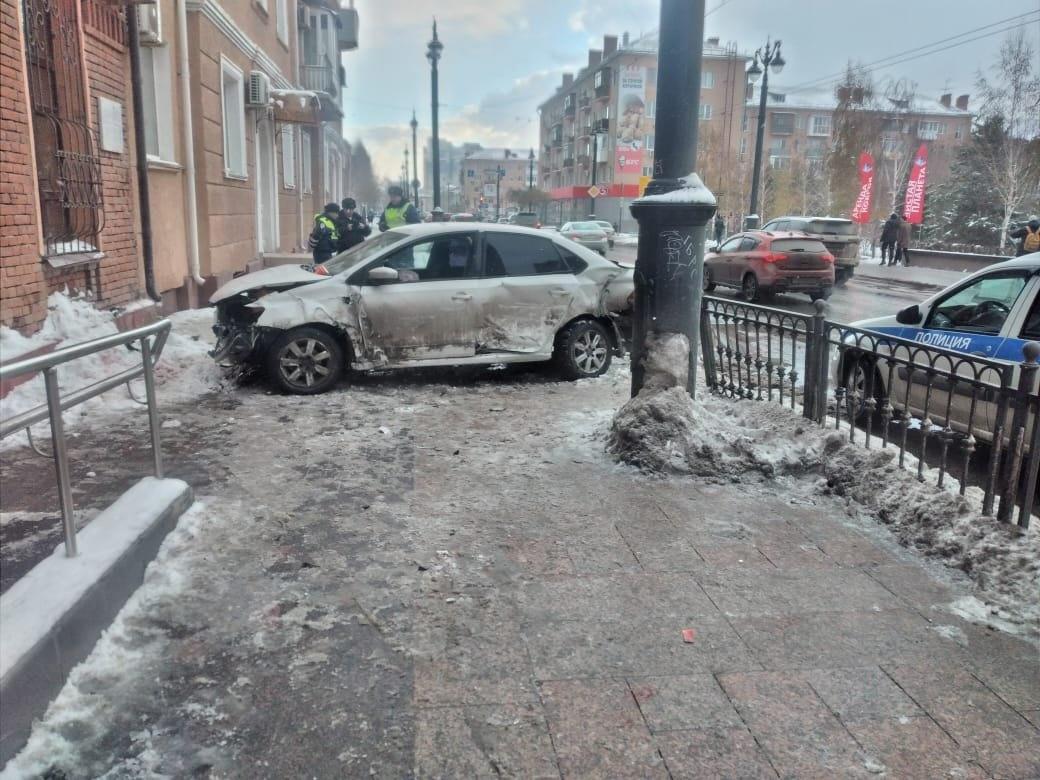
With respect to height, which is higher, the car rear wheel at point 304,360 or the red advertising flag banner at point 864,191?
the red advertising flag banner at point 864,191

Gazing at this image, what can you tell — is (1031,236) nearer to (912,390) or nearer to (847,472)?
(912,390)

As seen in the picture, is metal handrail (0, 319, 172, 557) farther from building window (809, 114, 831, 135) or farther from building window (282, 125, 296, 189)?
building window (809, 114, 831, 135)

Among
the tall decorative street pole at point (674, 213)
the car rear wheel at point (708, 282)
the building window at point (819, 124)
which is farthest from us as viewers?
A: the building window at point (819, 124)

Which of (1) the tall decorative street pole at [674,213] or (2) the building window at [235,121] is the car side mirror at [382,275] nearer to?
(1) the tall decorative street pole at [674,213]

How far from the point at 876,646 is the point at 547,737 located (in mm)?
1472

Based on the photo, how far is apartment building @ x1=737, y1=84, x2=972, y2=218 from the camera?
47.5m

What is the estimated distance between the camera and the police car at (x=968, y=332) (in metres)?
5.02

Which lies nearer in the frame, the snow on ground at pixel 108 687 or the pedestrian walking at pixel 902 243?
the snow on ground at pixel 108 687

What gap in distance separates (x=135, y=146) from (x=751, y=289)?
1247cm

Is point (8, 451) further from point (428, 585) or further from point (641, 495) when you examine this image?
point (641, 495)

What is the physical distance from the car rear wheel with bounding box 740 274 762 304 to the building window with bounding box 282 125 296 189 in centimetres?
1119

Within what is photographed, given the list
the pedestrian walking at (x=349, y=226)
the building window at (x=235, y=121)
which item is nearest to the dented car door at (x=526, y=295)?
the pedestrian walking at (x=349, y=226)

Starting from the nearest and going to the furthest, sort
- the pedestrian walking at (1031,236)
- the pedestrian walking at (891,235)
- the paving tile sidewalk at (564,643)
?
the paving tile sidewalk at (564,643) < the pedestrian walking at (1031,236) < the pedestrian walking at (891,235)

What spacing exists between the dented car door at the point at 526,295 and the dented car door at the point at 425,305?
6.4 inches
